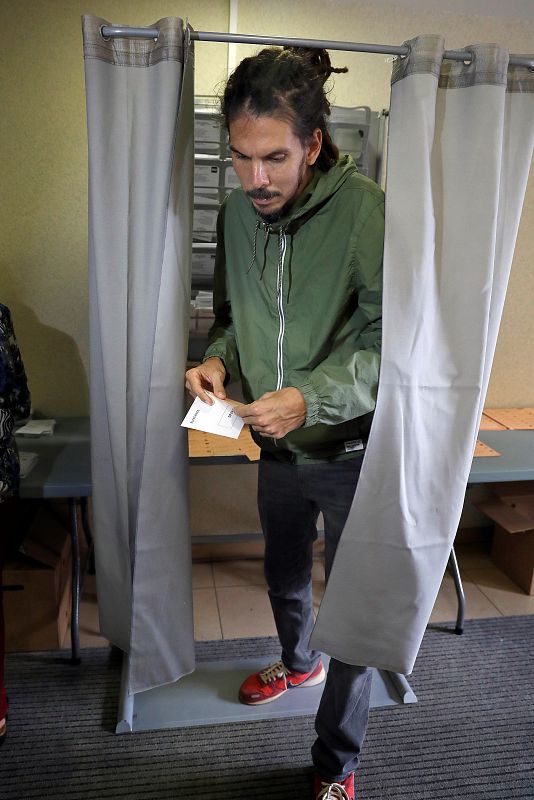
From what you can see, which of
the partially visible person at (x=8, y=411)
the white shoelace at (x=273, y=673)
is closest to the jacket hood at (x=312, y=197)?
the partially visible person at (x=8, y=411)

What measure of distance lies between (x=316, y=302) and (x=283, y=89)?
16.2 inches

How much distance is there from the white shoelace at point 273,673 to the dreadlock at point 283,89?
5.04 feet

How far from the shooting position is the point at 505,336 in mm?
2715

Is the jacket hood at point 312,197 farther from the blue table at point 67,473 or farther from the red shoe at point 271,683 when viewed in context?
the red shoe at point 271,683

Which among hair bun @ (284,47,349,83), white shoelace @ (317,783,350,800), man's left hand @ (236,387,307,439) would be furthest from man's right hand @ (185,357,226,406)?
white shoelace @ (317,783,350,800)

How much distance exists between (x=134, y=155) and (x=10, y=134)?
1.21 meters

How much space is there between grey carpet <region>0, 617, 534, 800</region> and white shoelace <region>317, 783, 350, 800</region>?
10 centimetres

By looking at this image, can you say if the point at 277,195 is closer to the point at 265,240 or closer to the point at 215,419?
the point at 265,240

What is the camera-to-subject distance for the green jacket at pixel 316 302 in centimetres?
127

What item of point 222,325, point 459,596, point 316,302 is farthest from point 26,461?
point 459,596

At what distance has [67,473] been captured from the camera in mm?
2023

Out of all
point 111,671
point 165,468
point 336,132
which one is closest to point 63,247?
point 336,132

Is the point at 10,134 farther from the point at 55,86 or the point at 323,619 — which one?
the point at 323,619

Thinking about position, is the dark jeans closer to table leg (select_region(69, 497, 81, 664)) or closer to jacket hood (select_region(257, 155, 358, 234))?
jacket hood (select_region(257, 155, 358, 234))
